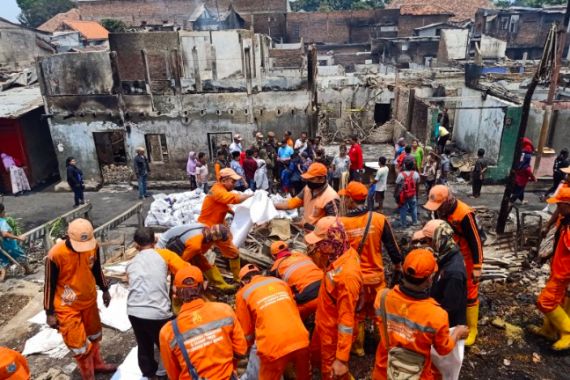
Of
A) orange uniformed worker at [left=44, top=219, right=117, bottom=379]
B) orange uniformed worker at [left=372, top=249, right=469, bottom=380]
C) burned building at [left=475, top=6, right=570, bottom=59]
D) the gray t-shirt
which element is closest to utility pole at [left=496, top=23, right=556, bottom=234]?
orange uniformed worker at [left=372, top=249, right=469, bottom=380]

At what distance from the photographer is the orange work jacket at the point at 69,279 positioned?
4105 millimetres

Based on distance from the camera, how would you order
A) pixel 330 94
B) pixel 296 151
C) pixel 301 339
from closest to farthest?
pixel 301 339 → pixel 296 151 → pixel 330 94

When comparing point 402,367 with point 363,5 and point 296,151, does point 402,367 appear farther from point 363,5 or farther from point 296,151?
point 363,5

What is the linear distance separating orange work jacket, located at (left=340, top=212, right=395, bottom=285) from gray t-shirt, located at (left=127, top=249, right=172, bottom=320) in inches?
80.0

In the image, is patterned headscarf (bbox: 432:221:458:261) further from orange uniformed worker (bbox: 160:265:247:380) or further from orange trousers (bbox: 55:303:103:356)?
orange trousers (bbox: 55:303:103:356)

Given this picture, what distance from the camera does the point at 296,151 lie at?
10.9 meters

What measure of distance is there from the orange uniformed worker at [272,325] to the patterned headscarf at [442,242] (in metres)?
1.53

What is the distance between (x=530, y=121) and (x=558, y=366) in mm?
10991

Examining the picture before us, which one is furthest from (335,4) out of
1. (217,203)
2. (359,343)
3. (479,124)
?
(359,343)

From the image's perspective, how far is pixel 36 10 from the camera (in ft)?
181

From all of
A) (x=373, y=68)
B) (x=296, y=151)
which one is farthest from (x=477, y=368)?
(x=373, y=68)

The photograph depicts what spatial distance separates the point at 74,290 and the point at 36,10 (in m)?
65.6

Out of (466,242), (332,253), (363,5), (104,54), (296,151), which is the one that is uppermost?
(363,5)

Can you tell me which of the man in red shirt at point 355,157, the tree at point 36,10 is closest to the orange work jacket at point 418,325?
the man in red shirt at point 355,157
